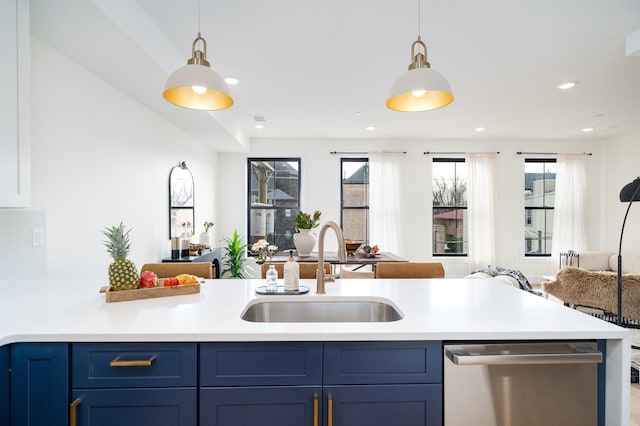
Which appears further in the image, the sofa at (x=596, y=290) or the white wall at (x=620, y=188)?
the white wall at (x=620, y=188)

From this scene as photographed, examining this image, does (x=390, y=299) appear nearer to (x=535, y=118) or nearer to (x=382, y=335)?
(x=382, y=335)

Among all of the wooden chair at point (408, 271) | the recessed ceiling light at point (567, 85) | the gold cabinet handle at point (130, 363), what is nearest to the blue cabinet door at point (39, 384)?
the gold cabinet handle at point (130, 363)

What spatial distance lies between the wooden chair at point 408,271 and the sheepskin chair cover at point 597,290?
200 cm

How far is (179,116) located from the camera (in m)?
3.60

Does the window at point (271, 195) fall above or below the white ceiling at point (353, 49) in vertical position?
below

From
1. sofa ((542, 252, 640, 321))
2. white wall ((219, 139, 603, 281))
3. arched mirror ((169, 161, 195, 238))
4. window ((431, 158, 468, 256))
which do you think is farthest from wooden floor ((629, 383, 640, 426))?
arched mirror ((169, 161, 195, 238))

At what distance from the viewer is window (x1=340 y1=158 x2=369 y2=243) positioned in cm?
602

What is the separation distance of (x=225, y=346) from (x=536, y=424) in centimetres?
111

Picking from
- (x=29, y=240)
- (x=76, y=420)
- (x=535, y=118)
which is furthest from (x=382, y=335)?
(x=535, y=118)

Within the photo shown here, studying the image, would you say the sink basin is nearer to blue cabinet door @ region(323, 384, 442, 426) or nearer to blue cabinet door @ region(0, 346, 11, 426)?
blue cabinet door @ region(323, 384, 442, 426)

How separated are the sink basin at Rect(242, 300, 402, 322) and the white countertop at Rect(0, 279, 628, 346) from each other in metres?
0.04

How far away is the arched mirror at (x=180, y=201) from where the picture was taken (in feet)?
12.8

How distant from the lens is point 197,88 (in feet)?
5.18

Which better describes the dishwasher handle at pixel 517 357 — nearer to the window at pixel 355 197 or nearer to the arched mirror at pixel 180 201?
the arched mirror at pixel 180 201
